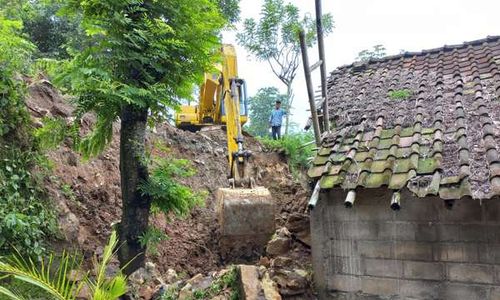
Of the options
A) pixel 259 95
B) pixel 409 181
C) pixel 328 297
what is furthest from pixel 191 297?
pixel 259 95

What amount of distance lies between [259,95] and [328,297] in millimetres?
30948

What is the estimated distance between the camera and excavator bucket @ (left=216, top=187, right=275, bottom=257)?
7.89 meters

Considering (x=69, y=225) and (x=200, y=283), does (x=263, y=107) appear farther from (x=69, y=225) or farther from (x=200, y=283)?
(x=200, y=283)

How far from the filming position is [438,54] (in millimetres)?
8914

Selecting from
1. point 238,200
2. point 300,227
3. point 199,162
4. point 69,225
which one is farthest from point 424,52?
point 69,225

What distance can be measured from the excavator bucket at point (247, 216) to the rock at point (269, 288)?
5.88 ft

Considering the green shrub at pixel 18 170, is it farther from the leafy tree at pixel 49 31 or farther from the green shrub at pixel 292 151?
the leafy tree at pixel 49 31

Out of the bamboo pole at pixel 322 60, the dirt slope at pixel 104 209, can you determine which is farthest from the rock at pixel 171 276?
the bamboo pole at pixel 322 60

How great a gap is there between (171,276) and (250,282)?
2.27 m

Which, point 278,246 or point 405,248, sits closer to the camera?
point 405,248

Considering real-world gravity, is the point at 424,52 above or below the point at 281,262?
above

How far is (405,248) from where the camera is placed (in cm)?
548

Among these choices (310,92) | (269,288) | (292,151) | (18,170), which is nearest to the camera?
(269,288)

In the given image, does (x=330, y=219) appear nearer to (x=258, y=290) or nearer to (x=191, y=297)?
(x=258, y=290)
